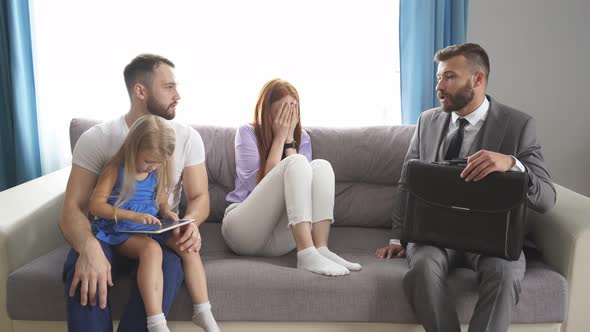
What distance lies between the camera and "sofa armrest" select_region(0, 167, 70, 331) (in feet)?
6.98

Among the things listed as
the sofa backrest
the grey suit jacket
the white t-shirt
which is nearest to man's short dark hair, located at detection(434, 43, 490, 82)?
the grey suit jacket

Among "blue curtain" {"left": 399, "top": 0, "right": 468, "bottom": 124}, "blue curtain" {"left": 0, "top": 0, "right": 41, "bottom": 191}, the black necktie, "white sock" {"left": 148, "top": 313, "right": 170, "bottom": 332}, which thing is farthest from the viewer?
"blue curtain" {"left": 0, "top": 0, "right": 41, "bottom": 191}

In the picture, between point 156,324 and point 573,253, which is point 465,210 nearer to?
point 573,253

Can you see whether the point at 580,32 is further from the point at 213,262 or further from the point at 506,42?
the point at 213,262

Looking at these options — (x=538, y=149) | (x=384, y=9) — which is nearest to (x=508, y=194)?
(x=538, y=149)

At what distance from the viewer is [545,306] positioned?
2.12 m

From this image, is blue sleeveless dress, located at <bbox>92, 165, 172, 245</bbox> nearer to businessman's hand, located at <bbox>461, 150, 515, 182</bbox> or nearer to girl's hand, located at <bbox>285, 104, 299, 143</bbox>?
girl's hand, located at <bbox>285, 104, 299, 143</bbox>

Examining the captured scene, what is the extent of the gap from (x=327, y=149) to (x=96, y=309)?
3.97 ft

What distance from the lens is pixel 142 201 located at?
2.17m

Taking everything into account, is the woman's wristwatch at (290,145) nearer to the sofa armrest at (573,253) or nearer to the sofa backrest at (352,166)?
the sofa backrest at (352,166)

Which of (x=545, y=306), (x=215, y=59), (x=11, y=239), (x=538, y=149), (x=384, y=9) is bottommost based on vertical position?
(x=545, y=306)

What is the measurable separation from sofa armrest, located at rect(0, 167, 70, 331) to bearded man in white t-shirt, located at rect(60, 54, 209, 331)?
6.7 inches

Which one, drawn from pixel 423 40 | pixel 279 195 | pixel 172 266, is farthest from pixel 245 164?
pixel 423 40

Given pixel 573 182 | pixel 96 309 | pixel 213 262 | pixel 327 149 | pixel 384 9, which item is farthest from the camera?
pixel 573 182
